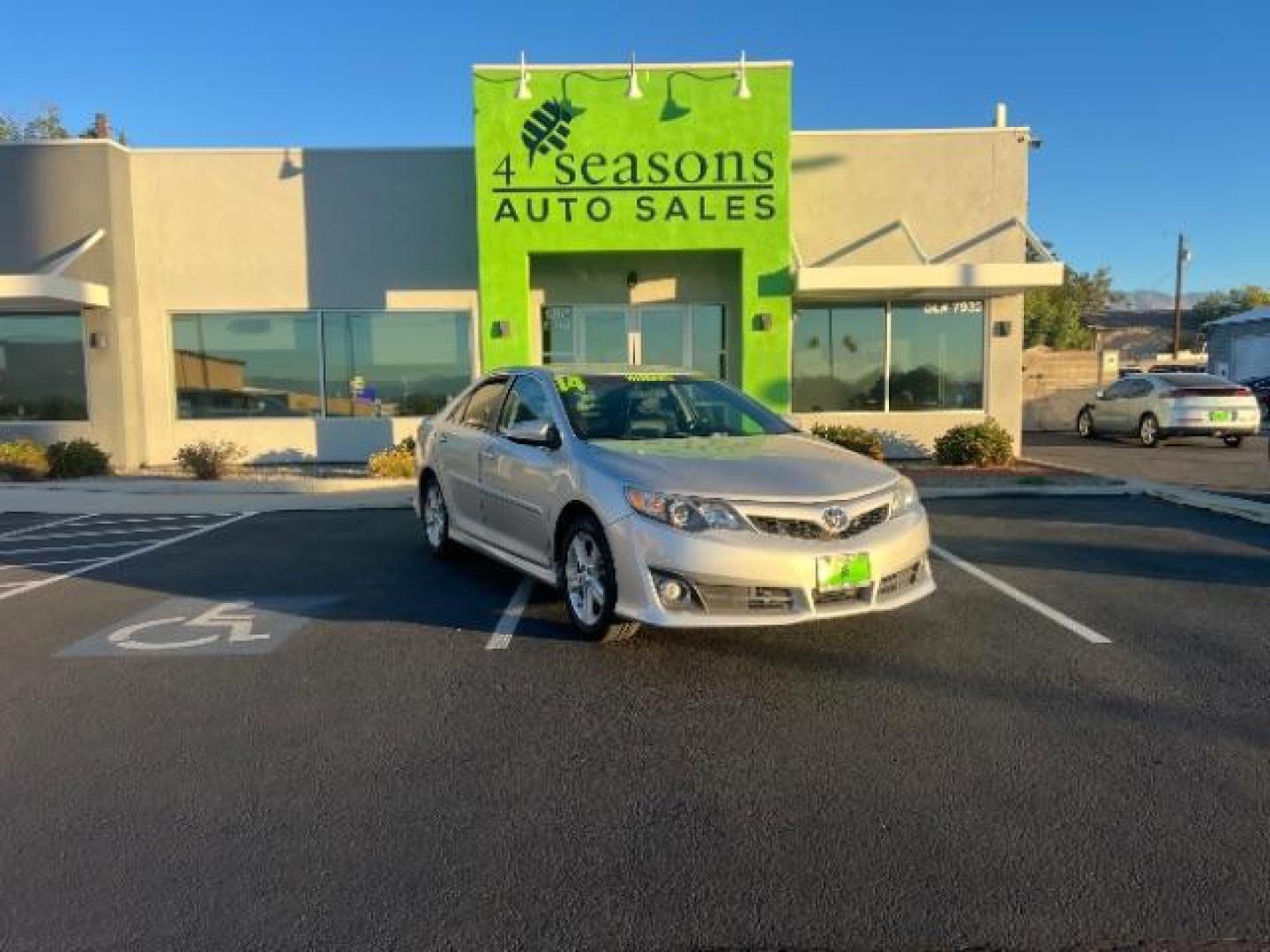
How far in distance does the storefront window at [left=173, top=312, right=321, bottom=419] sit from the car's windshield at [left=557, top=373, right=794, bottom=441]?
10.5 metres

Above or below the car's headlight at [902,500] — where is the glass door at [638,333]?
above

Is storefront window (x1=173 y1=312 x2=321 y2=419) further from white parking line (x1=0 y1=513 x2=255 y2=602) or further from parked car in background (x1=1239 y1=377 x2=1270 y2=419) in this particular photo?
parked car in background (x1=1239 y1=377 x2=1270 y2=419)

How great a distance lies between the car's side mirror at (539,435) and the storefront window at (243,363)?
10777 mm

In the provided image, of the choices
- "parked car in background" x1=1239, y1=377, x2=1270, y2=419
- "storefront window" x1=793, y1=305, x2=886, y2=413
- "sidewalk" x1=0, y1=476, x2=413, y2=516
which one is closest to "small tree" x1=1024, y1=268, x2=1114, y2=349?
"parked car in background" x1=1239, y1=377, x2=1270, y2=419

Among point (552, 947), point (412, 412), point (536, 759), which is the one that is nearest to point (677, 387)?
point (536, 759)

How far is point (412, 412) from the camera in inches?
628

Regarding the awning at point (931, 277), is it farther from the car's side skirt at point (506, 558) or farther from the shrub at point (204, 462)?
the shrub at point (204, 462)

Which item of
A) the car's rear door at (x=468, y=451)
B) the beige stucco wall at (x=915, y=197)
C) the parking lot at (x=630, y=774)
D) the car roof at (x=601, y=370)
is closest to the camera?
the parking lot at (x=630, y=774)

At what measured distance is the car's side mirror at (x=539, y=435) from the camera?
592cm

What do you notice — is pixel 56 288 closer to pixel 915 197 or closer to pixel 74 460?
pixel 74 460

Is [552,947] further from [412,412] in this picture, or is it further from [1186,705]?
[412,412]

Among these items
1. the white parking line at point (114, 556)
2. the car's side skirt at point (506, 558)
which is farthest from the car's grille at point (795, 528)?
the white parking line at point (114, 556)

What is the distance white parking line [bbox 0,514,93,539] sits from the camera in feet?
33.0

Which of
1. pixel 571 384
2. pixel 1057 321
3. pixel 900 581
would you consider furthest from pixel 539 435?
pixel 1057 321
